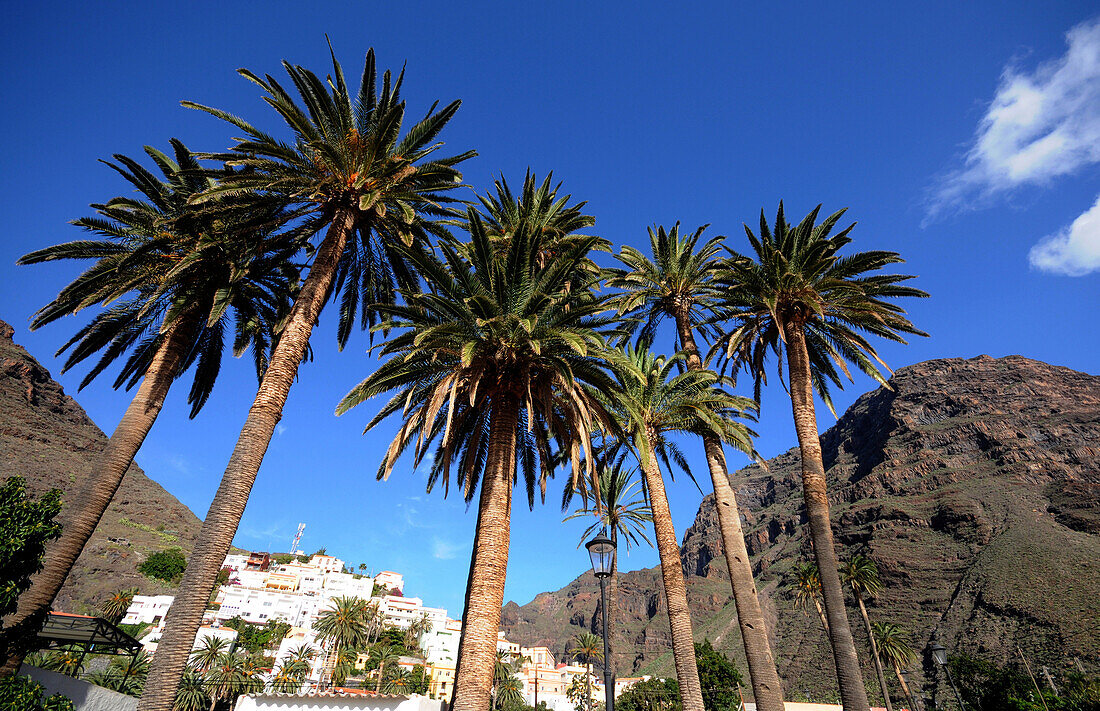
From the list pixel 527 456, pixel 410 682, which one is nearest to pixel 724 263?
pixel 527 456

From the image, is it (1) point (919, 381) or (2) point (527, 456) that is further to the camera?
(1) point (919, 381)

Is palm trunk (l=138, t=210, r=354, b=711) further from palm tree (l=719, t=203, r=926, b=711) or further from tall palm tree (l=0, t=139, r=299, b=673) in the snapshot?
palm tree (l=719, t=203, r=926, b=711)

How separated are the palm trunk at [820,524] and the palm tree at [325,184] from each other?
12.8m

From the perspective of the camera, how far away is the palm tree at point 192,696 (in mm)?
51500

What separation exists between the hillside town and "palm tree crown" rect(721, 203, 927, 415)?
209 ft

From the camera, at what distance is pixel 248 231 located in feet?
49.7

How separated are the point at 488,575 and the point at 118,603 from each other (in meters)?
91.8

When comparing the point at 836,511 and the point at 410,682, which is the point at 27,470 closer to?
the point at 410,682

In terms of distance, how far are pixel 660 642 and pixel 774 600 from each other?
187 feet

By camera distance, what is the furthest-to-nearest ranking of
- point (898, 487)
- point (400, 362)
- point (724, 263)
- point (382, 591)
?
point (898, 487), point (382, 591), point (724, 263), point (400, 362)

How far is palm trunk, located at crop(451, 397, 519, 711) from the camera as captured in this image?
1127 cm

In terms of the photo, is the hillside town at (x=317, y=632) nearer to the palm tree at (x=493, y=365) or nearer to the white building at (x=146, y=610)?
the white building at (x=146, y=610)

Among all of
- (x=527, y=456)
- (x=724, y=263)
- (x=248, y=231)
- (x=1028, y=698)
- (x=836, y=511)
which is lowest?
(x=1028, y=698)

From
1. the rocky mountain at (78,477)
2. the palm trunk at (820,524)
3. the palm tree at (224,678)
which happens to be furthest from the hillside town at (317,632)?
the palm trunk at (820,524)
